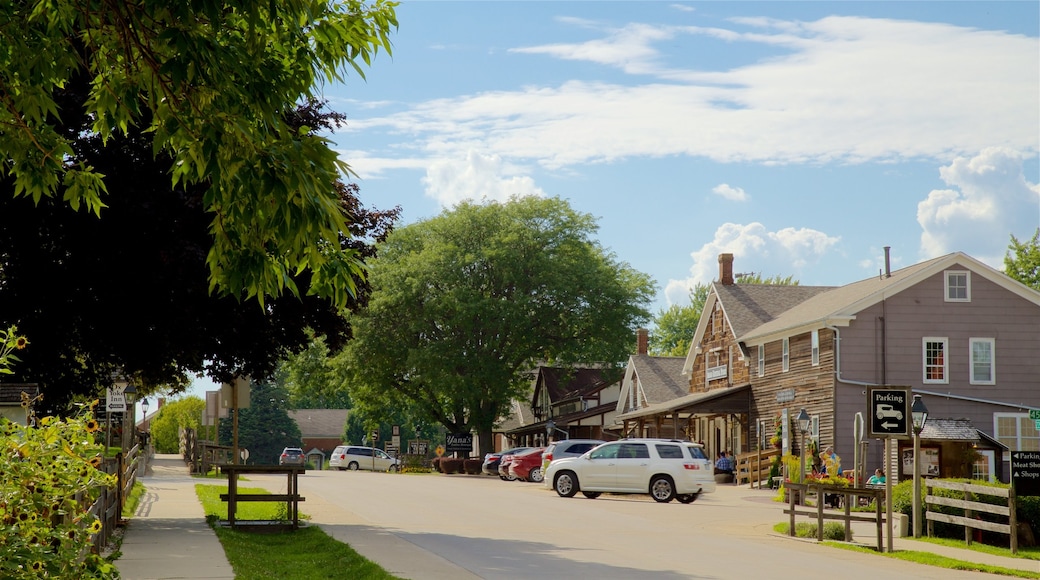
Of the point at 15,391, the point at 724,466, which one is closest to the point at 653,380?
the point at 724,466

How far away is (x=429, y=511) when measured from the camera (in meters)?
26.7

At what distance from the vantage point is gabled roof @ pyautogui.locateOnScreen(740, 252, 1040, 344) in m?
43.1

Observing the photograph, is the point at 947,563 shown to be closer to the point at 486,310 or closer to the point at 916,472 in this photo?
the point at 916,472

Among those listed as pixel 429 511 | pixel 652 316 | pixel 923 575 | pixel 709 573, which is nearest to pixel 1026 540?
pixel 923 575

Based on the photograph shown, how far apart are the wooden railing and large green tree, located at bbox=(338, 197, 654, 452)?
1968 centimetres

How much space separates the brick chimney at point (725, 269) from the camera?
57812mm

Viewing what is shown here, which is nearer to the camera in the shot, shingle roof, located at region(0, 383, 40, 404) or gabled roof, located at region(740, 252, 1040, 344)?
shingle roof, located at region(0, 383, 40, 404)

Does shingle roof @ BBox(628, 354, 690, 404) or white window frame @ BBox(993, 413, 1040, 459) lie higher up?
shingle roof @ BBox(628, 354, 690, 404)

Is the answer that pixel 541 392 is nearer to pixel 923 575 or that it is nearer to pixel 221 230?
pixel 923 575

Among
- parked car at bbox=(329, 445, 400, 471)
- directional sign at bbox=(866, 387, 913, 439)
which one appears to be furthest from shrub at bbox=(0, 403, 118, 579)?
parked car at bbox=(329, 445, 400, 471)

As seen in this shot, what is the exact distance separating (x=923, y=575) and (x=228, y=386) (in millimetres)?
12742

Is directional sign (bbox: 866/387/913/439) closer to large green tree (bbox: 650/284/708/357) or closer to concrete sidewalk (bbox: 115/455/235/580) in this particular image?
concrete sidewalk (bbox: 115/455/235/580)

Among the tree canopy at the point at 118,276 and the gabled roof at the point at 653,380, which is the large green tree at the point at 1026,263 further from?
the tree canopy at the point at 118,276

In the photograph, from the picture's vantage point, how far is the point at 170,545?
54.7 ft
